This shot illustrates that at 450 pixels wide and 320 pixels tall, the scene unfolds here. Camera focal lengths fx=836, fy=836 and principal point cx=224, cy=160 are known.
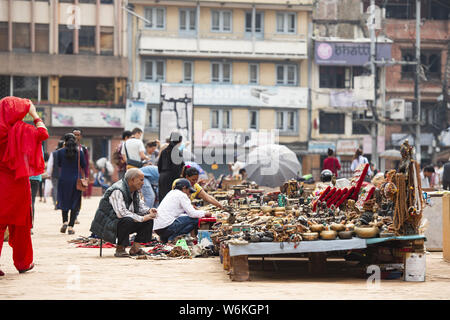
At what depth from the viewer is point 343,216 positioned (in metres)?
9.85

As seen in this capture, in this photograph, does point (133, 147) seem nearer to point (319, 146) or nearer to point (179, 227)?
point (179, 227)

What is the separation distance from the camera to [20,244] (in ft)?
31.0

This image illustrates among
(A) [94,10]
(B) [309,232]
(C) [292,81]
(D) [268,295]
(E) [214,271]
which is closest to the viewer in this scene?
(D) [268,295]

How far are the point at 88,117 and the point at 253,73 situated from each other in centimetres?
1091

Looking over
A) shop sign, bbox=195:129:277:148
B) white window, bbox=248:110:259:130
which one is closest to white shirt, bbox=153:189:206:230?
shop sign, bbox=195:129:277:148

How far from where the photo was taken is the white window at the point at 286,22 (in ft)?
174

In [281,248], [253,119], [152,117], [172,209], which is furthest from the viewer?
[253,119]

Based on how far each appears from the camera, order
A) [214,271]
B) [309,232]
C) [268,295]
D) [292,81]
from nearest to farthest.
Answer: [268,295] < [309,232] < [214,271] < [292,81]

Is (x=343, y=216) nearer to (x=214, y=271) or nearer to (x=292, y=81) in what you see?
(x=214, y=271)

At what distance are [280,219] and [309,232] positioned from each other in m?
0.97

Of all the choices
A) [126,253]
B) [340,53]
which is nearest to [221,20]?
[340,53]

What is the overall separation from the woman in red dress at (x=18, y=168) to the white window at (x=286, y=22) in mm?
44603
